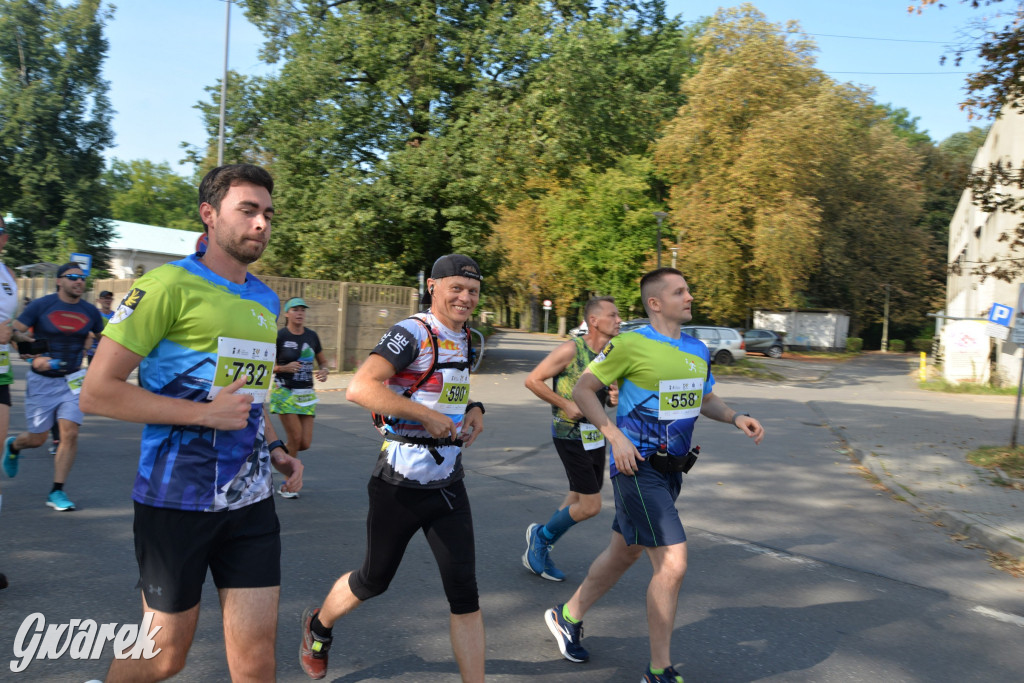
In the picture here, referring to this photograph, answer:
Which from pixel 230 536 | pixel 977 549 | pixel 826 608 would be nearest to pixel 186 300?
pixel 230 536

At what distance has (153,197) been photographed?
265 ft

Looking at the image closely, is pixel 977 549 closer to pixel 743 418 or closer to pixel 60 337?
pixel 743 418

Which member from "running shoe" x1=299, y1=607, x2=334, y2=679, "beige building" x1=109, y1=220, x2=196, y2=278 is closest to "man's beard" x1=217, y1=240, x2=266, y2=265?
"running shoe" x1=299, y1=607, x2=334, y2=679

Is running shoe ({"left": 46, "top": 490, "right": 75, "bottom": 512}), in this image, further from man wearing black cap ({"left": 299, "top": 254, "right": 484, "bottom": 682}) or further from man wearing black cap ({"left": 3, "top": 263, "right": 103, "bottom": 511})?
man wearing black cap ({"left": 299, "top": 254, "right": 484, "bottom": 682})

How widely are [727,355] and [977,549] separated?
76.2 ft

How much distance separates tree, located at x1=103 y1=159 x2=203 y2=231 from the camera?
7912 centimetres

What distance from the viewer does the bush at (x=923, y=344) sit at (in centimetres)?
5203

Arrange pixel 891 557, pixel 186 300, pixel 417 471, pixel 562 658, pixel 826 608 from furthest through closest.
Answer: pixel 891 557 → pixel 826 608 → pixel 562 658 → pixel 417 471 → pixel 186 300

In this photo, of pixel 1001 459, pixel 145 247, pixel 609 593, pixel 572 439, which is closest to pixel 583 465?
pixel 572 439

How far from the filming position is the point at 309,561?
525 cm

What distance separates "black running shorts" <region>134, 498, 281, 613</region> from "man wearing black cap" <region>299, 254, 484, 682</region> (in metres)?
0.78

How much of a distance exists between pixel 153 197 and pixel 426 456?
86.9 meters

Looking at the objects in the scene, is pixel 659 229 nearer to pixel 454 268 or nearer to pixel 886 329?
pixel 454 268

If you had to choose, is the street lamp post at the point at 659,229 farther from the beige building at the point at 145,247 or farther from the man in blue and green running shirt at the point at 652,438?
the beige building at the point at 145,247
